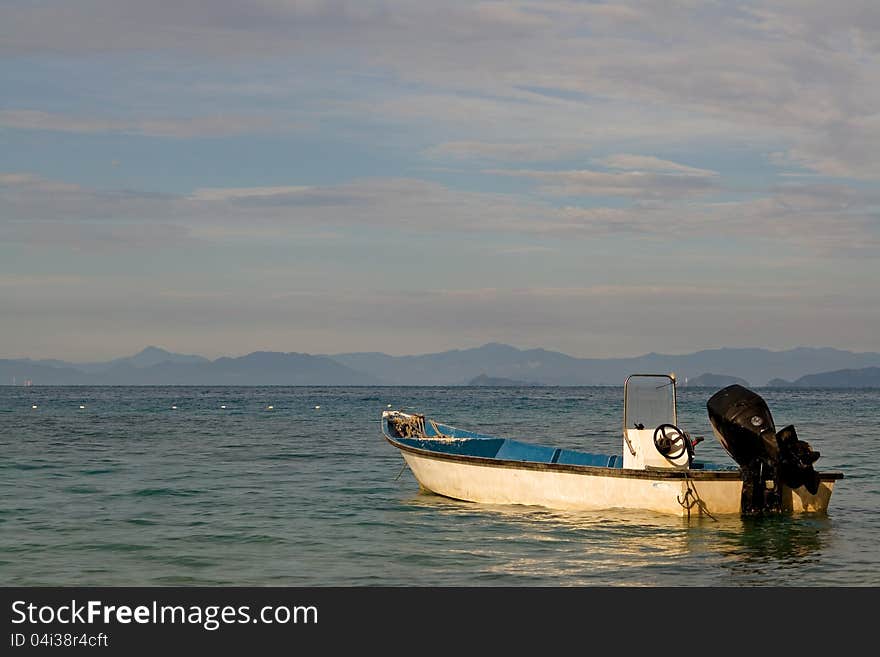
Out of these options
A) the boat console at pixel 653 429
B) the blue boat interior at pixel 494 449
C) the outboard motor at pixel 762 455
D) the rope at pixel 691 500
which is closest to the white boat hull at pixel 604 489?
the rope at pixel 691 500

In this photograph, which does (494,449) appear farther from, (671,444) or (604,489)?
(671,444)

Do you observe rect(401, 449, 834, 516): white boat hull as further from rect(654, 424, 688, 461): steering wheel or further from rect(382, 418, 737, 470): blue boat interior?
rect(382, 418, 737, 470): blue boat interior

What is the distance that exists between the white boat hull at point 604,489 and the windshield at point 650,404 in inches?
56.7

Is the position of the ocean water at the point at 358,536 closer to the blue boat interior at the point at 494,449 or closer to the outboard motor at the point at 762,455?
the outboard motor at the point at 762,455

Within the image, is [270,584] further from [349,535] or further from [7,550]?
[7,550]

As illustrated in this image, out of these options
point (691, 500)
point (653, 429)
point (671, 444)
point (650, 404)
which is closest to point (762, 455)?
point (691, 500)

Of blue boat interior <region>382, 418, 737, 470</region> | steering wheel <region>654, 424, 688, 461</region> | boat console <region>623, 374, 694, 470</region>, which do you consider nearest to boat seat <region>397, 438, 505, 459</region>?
blue boat interior <region>382, 418, 737, 470</region>

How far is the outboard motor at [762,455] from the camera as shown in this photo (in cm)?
1920

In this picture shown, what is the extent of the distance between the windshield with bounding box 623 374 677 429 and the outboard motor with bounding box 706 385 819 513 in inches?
74.8

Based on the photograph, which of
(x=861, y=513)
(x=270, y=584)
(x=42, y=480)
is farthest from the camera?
(x=42, y=480)

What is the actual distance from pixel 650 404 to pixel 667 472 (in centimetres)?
200
